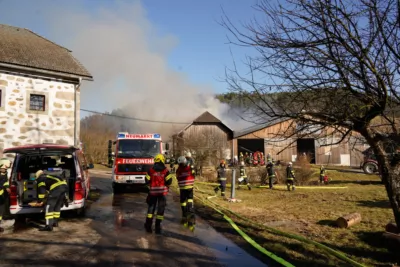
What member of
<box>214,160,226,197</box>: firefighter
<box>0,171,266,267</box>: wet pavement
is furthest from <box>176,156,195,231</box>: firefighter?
<box>214,160,226,197</box>: firefighter

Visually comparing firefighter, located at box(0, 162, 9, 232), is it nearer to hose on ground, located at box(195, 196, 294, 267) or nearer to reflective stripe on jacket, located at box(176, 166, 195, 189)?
reflective stripe on jacket, located at box(176, 166, 195, 189)

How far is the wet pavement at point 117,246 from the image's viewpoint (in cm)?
472

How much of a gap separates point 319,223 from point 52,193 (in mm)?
5933

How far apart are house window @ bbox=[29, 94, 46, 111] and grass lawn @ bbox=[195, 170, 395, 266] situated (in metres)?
8.39

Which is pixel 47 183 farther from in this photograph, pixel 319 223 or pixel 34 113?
pixel 34 113

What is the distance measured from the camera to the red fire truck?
11883mm

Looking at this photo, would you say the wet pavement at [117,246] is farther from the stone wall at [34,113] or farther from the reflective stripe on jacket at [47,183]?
the stone wall at [34,113]

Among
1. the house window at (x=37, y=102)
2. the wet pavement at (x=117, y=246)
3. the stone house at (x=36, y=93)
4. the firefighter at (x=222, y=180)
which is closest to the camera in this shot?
the wet pavement at (x=117, y=246)

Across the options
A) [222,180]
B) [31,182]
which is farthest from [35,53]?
[222,180]

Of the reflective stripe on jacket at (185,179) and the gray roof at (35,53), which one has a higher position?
the gray roof at (35,53)

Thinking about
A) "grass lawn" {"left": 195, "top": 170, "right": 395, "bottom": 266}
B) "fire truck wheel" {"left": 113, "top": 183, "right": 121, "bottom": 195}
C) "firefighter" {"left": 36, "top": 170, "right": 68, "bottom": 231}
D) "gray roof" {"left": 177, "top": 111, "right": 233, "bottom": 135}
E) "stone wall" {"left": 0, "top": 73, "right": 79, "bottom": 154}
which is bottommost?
"grass lawn" {"left": 195, "top": 170, "right": 395, "bottom": 266}

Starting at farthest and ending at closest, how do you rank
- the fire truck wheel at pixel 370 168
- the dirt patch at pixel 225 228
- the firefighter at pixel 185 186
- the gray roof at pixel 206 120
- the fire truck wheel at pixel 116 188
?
the gray roof at pixel 206 120, the fire truck wheel at pixel 370 168, the fire truck wheel at pixel 116 188, the firefighter at pixel 185 186, the dirt patch at pixel 225 228

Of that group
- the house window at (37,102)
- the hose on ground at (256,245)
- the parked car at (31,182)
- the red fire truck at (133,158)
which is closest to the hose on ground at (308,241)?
the hose on ground at (256,245)

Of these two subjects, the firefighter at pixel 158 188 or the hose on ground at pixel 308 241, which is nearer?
the hose on ground at pixel 308 241
